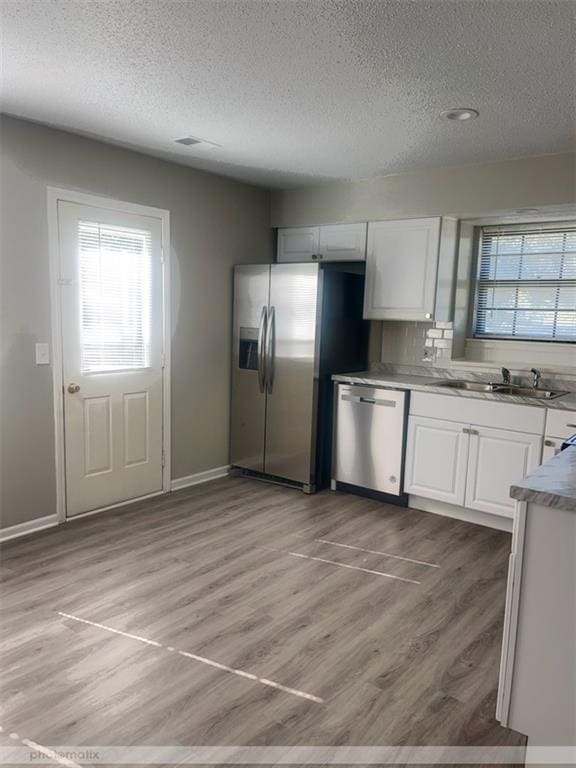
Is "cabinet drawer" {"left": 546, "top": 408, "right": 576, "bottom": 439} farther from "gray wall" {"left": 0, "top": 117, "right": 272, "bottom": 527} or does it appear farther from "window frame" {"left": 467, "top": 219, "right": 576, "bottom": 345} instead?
"gray wall" {"left": 0, "top": 117, "right": 272, "bottom": 527}

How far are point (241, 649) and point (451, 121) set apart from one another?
2.84m

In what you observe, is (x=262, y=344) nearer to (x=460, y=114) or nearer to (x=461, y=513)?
(x=461, y=513)

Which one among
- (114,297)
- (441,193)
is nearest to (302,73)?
(441,193)

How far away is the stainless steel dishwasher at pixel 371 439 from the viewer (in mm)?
4090

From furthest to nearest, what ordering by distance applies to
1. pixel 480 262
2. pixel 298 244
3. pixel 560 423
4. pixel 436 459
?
pixel 298 244
pixel 480 262
pixel 436 459
pixel 560 423

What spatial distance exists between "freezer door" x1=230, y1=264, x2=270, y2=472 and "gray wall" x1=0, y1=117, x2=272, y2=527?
93 mm

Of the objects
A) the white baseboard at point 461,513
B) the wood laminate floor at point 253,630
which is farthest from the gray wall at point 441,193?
the wood laminate floor at point 253,630

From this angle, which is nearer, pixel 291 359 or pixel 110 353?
pixel 110 353

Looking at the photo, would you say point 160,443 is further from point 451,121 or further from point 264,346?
point 451,121

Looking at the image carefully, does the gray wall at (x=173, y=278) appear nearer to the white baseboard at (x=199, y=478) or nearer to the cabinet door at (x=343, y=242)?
the white baseboard at (x=199, y=478)

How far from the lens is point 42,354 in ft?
11.3

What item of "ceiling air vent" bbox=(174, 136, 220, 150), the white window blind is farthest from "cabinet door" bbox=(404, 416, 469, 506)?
"ceiling air vent" bbox=(174, 136, 220, 150)

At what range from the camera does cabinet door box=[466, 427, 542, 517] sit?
353 cm

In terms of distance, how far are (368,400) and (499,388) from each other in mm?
947
